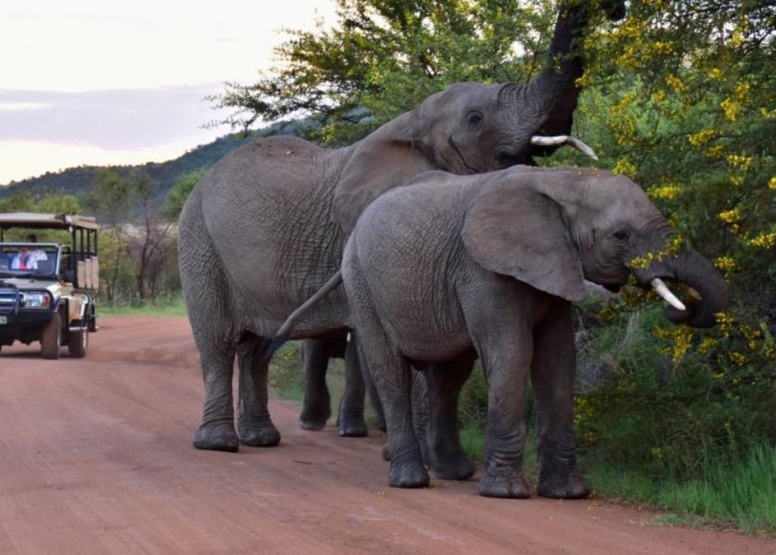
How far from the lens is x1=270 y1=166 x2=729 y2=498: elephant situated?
9398mm

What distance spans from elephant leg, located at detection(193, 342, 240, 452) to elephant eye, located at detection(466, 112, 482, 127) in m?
3.00

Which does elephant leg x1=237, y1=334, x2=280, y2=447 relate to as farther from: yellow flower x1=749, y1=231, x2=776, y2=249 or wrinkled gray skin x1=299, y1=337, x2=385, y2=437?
yellow flower x1=749, y1=231, x2=776, y2=249

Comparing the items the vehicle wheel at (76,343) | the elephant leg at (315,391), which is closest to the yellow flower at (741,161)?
the elephant leg at (315,391)

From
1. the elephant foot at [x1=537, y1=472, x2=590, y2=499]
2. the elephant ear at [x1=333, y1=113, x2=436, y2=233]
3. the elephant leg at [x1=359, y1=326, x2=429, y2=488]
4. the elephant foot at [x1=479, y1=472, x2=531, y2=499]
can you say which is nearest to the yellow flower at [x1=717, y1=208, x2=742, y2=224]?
the elephant foot at [x1=537, y1=472, x2=590, y2=499]

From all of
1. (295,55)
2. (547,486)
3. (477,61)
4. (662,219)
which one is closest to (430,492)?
(547,486)

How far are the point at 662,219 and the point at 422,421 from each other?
279 centimetres

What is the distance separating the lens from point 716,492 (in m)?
9.30

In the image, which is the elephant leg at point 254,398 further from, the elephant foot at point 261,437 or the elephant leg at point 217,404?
the elephant leg at point 217,404

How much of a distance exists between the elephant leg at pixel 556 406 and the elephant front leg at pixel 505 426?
186 mm

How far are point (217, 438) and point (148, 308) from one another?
33.4m

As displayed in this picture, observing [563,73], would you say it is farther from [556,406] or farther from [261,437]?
[261,437]

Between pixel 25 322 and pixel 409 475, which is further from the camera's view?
pixel 25 322

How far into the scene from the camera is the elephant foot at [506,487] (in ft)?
31.8

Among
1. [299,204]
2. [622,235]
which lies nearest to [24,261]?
[299,204]
